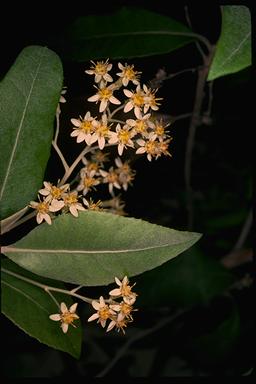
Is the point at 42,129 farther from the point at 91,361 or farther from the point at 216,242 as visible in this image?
the point at 91,361

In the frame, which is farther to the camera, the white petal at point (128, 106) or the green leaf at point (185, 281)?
the green leaf at point (185, 281)

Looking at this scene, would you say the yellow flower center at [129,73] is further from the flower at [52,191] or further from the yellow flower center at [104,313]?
the yellow flower center at [104,313]

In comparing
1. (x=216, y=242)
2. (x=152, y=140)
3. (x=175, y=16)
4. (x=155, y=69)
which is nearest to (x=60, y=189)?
(x=152, y=140)

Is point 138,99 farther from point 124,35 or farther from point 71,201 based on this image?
point 124,35

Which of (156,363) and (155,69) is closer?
(155,69)

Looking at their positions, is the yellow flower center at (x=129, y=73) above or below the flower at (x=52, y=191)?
above

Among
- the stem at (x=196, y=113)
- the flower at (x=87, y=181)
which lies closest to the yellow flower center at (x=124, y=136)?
the flower at (x=87, y=181)
